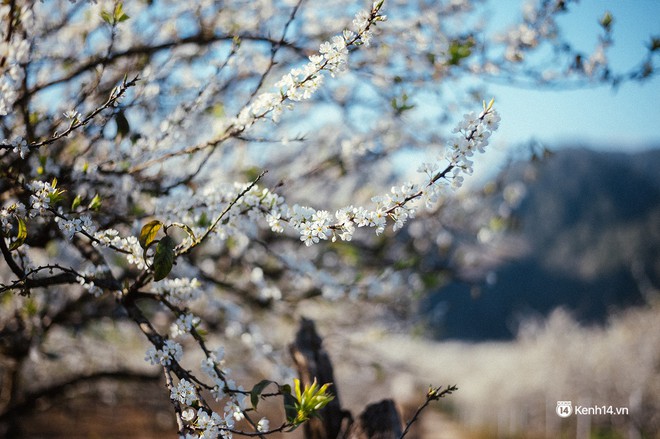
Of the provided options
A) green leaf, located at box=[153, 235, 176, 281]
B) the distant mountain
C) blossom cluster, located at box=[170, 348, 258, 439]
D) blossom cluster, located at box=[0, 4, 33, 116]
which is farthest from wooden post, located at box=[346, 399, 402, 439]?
the distant mountain

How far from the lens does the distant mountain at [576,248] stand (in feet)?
89.4

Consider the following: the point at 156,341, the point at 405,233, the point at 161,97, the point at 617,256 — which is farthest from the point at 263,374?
the point at 617,256

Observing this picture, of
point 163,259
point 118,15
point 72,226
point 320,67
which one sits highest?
point 118,15

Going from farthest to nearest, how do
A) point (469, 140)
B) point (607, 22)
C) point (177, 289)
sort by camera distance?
point (607, 22)
point (177, 289)
point (469, 140)

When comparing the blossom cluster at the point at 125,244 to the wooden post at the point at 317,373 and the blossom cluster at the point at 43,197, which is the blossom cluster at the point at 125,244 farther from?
the wooden post at the point at 317,373

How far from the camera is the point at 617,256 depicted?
28.2 meters

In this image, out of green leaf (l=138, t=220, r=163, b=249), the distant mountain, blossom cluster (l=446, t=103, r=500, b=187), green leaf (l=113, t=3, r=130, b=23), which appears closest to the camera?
blossom cluster (l=446, t=103, r=500, b=187)

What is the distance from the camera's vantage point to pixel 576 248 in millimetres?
31500

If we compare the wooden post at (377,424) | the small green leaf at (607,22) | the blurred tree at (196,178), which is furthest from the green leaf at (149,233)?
the small green leaf at (607,22)

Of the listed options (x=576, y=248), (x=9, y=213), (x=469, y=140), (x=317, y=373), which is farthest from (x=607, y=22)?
(x=576, y=248)

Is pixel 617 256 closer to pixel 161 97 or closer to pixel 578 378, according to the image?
pixel 578 378

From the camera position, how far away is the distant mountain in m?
27.2

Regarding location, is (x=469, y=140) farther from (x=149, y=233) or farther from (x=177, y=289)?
(x=177, y=289)

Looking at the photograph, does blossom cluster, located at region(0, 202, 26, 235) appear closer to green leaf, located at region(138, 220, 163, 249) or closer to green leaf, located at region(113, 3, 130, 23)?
green leaf, located at region(138, 220, 163, 249)
